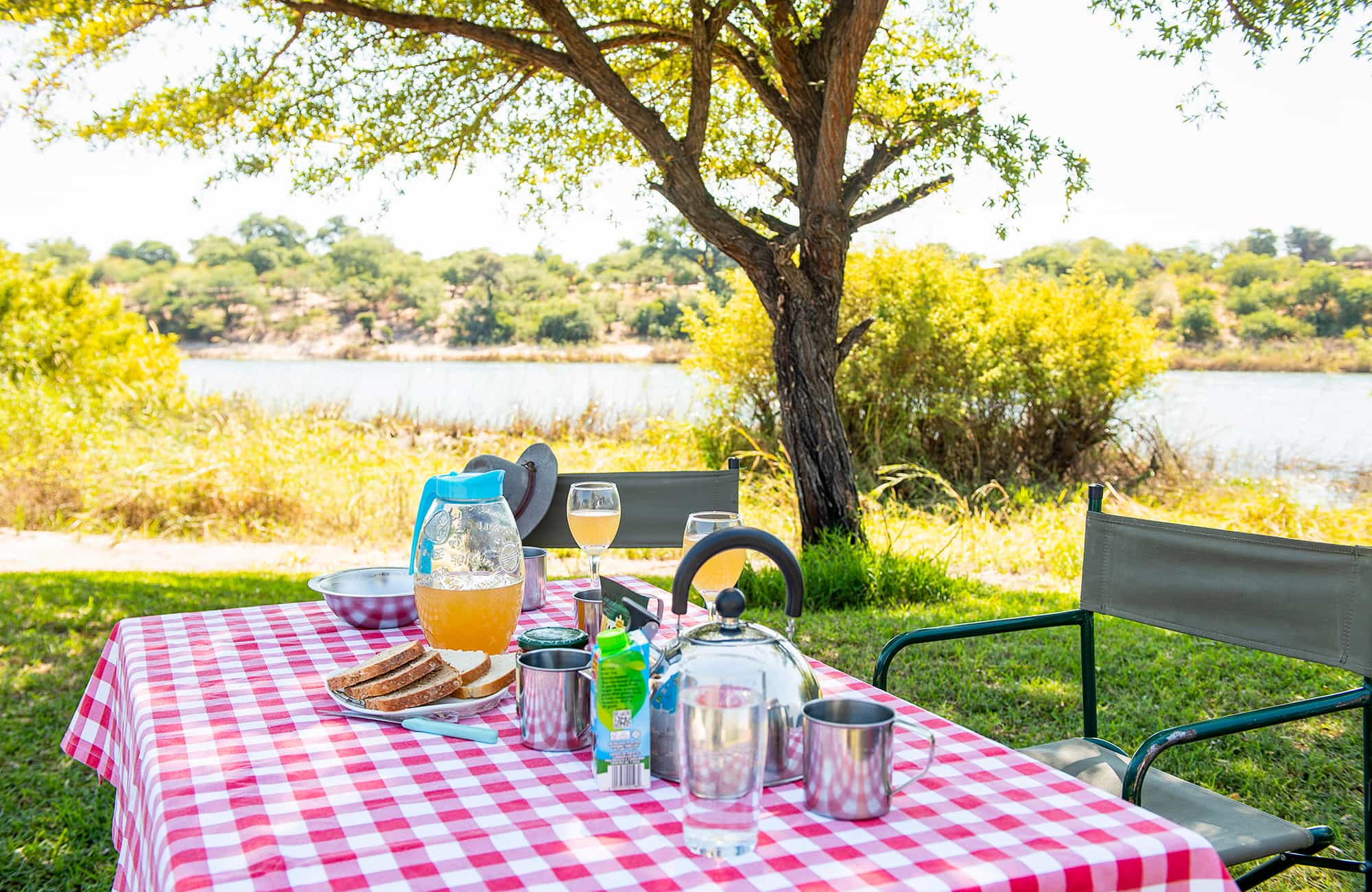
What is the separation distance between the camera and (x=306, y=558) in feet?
19.7

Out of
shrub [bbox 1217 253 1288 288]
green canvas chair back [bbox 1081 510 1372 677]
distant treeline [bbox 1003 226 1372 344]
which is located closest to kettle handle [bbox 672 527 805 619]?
green canvas chair back [bbox 1081 510 1372 677]

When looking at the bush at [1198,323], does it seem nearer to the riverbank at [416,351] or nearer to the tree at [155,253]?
the riverbank at [416,351]

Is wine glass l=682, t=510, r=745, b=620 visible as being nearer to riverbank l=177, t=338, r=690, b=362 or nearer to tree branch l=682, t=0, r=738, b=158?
tree branch l=682, t=0, r=738, b=158

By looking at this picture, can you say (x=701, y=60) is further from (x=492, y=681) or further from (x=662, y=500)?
(x=492, y=681)

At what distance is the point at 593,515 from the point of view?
185 cm

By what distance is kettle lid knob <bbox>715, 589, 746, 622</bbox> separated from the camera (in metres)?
1.13

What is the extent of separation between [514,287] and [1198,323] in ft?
63.4

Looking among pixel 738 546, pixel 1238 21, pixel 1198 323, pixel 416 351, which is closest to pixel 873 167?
pixel 1238 21

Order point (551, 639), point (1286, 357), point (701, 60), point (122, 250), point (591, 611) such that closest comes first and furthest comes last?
1. point (551, 639)
2. point (591, 611)
3. point (701, 60)
4. point (1286, 357)
5. point (122, 250)

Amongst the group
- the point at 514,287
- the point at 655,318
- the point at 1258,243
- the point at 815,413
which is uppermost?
the point at 1258,243

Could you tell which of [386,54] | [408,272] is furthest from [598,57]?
[408,272]

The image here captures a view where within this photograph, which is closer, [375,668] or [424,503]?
[375,668]

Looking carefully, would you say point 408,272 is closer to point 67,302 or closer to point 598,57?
point 67,302

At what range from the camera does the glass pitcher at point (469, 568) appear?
1.61 m
